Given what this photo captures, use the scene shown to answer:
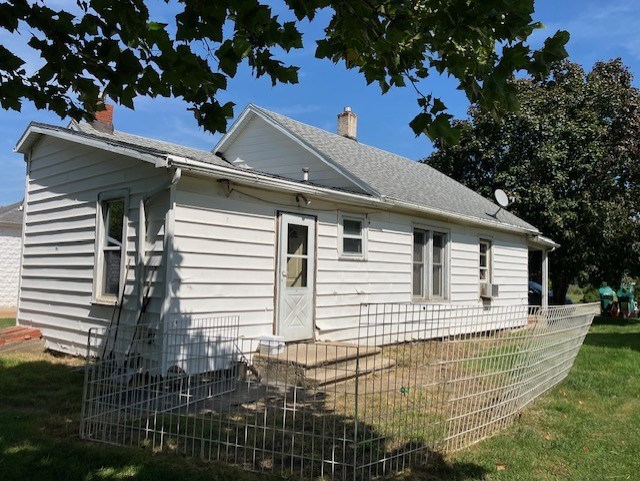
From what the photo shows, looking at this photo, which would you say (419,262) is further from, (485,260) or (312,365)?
(312,365)

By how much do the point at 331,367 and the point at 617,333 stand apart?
12.2 meters

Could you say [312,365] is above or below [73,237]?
below

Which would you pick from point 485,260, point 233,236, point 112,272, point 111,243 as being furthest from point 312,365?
point 485,260

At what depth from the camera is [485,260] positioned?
47.6ft

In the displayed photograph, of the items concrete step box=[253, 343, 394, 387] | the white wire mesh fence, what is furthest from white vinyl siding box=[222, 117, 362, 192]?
the white wire mesh fence

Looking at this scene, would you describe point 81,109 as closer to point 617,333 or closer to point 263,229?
point 263,229

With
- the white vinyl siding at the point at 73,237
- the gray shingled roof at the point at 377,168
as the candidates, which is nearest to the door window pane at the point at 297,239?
the gray shingled roof at the point at 377,168

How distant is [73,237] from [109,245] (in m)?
1.20

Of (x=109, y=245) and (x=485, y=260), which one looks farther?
(x=485, y=260)

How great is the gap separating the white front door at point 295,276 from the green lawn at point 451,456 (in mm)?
3340

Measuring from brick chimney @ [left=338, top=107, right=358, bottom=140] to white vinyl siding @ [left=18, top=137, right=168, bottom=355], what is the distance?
865cm

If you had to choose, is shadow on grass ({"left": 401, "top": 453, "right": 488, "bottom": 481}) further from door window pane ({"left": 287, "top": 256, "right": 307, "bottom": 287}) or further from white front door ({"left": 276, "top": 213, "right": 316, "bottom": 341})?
door window pane ({"left": 287, "top": 256, "right": 307, "bottom": 287})

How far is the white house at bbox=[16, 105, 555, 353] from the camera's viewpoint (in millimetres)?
7383

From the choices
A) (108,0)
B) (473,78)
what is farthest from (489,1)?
(108,0)
